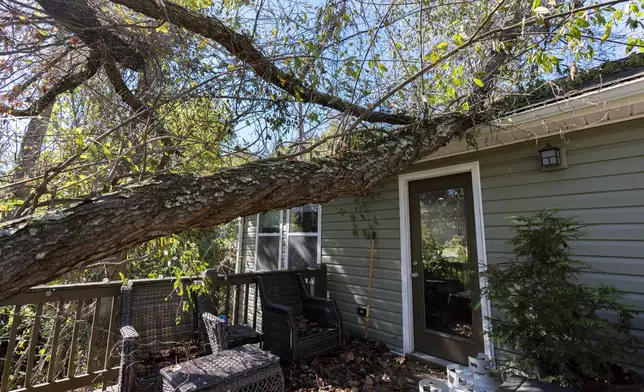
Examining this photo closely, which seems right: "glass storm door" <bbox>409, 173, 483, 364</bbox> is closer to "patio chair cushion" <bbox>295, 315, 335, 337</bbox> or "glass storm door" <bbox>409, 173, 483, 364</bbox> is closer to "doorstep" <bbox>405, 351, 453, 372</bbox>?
"doorstep" <bbox>405, 351, 453, 372</bbox>

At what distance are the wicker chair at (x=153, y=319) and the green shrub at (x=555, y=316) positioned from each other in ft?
9.42

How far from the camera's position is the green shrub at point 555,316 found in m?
2.14

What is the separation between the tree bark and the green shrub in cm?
134

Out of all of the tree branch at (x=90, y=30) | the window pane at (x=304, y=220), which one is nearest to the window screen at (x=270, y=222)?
the window pane at (x=304, y=220)

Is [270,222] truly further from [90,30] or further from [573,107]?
[573,107]

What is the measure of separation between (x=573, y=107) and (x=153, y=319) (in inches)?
166

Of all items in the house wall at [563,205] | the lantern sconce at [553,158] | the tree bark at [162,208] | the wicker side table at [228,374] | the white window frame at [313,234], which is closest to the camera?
the tree bark at [162,208]

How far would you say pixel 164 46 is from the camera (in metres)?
2.81

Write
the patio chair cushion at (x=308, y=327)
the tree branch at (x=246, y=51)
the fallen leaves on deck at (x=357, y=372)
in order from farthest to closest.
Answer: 1. the patio chair cushion at (x=308, y=327)
2. the fallen leaves on deck at (x=357, y=372)
3. the tree branch at (x=246, y=51)

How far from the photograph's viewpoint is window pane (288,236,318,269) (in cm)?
554

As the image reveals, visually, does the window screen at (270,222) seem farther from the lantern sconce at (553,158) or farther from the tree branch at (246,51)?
the lantern sconce at (553,158)

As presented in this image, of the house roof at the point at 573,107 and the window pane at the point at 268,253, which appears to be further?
the window pane at the point at 268,253

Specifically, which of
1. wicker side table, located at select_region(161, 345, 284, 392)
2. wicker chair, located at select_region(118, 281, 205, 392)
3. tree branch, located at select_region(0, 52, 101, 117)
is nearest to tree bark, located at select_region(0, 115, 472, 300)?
wicker side table, located at select_region(161, 345, 284, 392)

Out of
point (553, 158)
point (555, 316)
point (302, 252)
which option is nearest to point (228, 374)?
point (555, 316)
